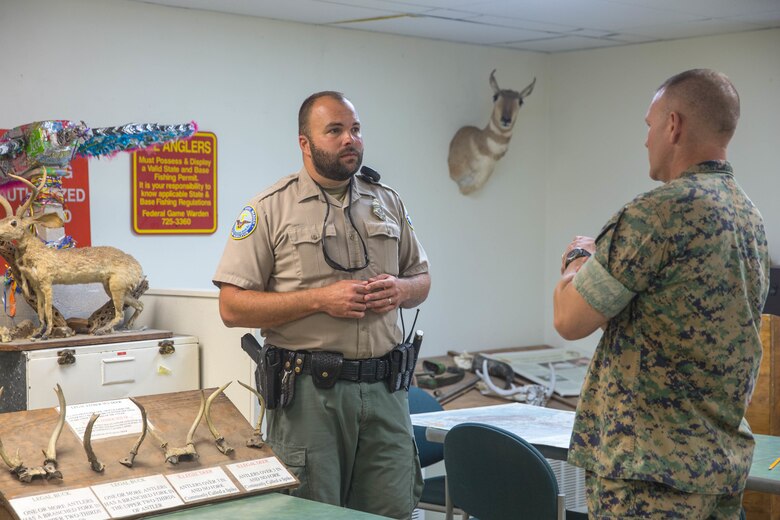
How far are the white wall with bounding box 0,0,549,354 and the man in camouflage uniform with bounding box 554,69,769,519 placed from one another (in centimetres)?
335

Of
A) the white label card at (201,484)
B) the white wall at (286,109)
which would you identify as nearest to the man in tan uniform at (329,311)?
the white label card at (201,484)

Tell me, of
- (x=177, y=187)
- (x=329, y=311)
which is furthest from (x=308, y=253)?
(x=177, y=187)

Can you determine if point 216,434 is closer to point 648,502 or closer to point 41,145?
point 648,502

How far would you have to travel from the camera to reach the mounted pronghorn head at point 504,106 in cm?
657

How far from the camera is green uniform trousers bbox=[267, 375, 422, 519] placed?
2.70 meters

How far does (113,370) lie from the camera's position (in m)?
3.36

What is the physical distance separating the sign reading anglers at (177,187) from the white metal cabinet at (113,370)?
163cm

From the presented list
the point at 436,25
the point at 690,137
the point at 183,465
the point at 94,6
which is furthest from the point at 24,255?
the point at 436,25

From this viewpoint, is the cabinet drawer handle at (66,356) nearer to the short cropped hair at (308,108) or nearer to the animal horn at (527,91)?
the short cropped hair at (308,108)

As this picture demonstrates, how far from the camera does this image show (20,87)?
15.0 ft

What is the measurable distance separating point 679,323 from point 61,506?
138 centimetres

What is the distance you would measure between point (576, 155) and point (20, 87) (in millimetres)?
3837

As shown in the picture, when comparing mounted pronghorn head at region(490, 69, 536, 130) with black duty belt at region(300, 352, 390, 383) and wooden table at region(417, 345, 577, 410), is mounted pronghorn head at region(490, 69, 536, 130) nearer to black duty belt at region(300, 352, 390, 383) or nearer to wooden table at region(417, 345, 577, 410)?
wooden table at region(417, 345, 577, 410)

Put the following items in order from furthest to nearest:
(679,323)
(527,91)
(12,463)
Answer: (527,91)
(12,463)
(679,323)
